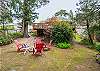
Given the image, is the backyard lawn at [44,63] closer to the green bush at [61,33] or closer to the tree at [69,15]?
the green bush at [61,33]

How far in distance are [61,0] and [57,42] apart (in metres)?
9.89

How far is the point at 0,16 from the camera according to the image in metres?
24.9

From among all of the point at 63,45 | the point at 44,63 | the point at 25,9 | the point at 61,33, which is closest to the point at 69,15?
the point at 61,33

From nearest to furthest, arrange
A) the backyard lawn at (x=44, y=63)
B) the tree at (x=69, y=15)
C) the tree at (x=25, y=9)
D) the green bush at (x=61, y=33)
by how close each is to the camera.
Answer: the backyard lawn at (x=44, y=63)
the green bush at (x=61, y=33)
the tree at (x=69, y=15)
the tree at (x=25, y=9)

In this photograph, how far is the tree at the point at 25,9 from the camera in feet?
83.1

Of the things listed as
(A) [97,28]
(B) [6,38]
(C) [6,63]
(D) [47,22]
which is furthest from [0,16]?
(A) [97,28]

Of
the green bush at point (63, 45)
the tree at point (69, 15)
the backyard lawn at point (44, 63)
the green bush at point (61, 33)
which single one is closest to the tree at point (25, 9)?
the tree at point (69, 15)

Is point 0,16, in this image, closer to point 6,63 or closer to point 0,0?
point 0,0

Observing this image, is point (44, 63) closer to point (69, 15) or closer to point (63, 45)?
point (63, 45)

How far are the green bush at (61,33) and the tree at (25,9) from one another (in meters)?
→ 4.98

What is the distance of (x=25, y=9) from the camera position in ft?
83.5

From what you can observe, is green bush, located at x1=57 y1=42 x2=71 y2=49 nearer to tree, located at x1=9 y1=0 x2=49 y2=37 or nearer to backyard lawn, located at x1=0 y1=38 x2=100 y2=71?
backyard lawn, located at x1=0 y1=38 x2=100 y2=71

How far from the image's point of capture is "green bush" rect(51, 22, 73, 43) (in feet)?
70.0

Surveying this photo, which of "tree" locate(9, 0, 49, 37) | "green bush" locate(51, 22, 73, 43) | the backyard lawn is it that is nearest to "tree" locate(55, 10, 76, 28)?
"green bush" locate(51, 22, 73, 43)
